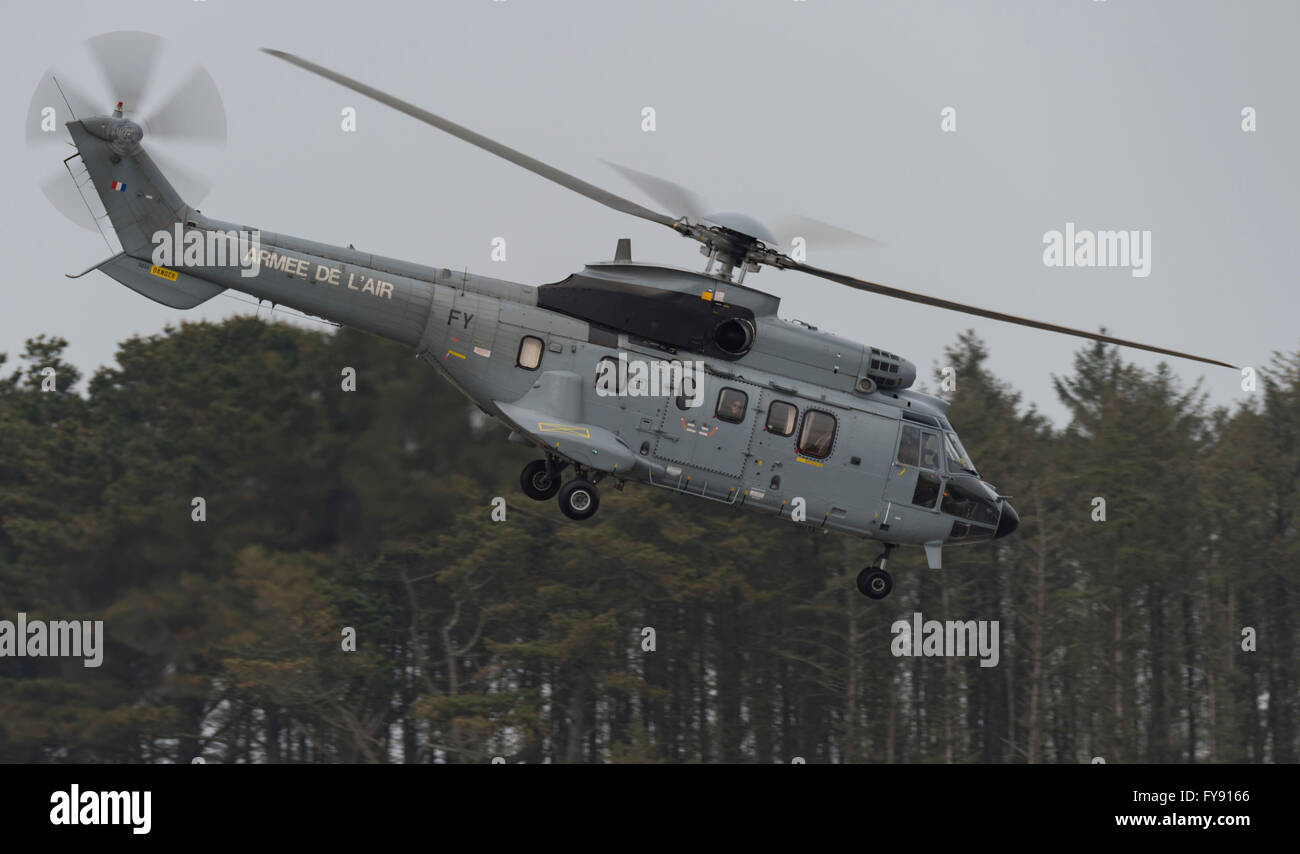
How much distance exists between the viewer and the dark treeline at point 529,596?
5212 cm

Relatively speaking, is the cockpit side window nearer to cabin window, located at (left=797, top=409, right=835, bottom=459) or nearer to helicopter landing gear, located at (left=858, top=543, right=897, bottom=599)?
helicopter landing gear, located at (left=858, top=543, right=897, bottom=599)

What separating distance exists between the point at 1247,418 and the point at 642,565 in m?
26.4

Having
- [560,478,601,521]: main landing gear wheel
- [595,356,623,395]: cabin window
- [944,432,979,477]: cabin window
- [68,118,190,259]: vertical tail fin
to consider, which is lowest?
[560,478,601,521]: main landing gear wheel

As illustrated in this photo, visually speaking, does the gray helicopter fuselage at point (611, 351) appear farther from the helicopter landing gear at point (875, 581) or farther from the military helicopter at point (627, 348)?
the helicopter landing gear at point (875, 581)

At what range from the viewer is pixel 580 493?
1038 inches

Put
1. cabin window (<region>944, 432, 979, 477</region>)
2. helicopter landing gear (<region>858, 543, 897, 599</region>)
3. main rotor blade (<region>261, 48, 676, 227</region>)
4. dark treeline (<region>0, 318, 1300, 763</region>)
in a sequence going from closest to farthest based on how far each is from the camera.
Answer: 1. main rotor blade (<region>261, 48, 676, 227</region>)
2. cabin window (<region>944, 432, 979, 477</region>)
3. helicopter landing gear (<region>858, 543, 897, 599</region>)
4. dark treeline (<region>0, 318, 1300, 763</region>)

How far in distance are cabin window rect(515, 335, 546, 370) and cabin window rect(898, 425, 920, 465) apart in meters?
6.29

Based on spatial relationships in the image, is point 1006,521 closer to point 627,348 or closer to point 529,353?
point 627,348

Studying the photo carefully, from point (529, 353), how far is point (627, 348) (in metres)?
1.60

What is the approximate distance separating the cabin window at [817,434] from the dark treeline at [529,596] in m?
24.7

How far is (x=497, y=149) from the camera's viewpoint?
2391cm

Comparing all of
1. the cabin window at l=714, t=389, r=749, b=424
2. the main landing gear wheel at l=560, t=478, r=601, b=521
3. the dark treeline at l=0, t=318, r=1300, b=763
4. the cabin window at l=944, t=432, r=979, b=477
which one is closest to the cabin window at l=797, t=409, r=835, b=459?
the cabin window at l=714, t=389, r=749, b=424

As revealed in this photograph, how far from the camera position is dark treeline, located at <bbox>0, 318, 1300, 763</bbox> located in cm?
5212

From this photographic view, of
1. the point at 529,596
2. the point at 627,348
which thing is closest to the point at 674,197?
the point at 627,348
